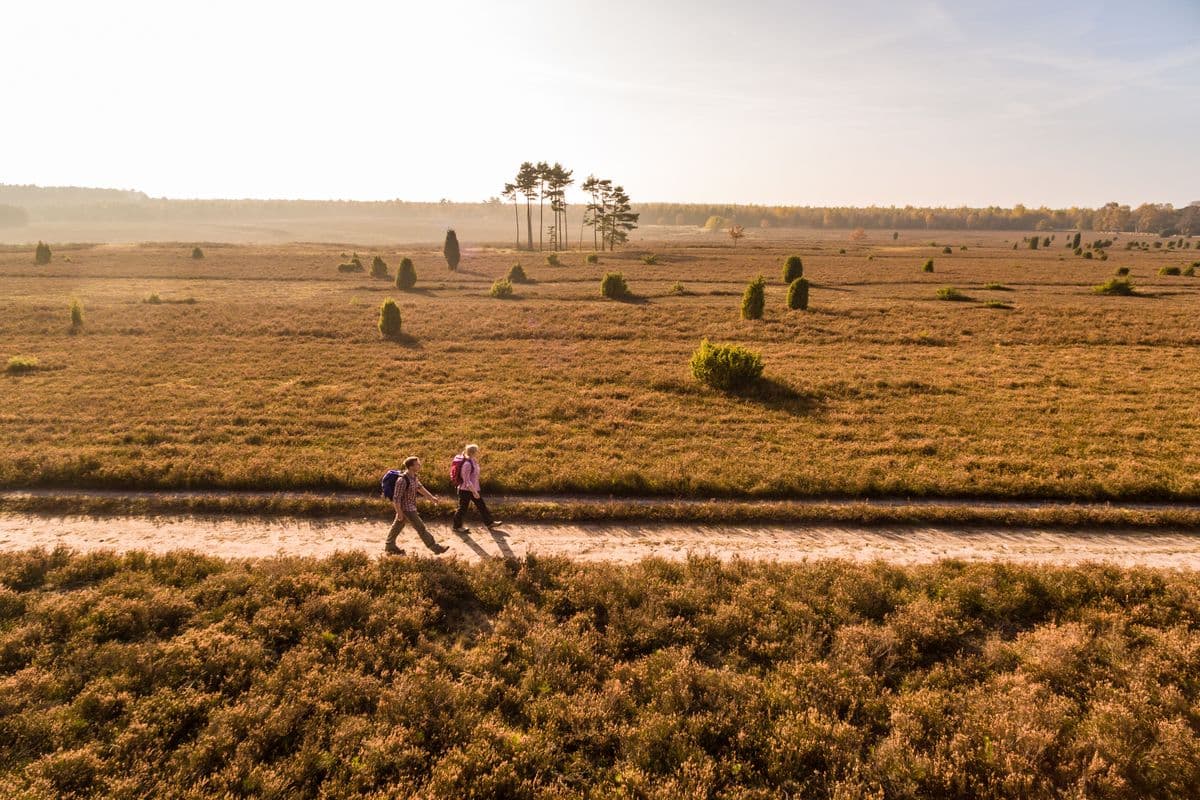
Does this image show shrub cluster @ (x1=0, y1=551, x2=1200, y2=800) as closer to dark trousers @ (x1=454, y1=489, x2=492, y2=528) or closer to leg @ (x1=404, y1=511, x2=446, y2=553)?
leg @ (x1=404, y1=511, x2=446, y2=553)

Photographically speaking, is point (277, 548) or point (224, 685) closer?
point (224, 685)

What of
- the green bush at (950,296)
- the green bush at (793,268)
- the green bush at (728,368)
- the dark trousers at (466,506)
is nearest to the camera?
the dark trousers at (466,506)

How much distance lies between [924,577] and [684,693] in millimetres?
5267

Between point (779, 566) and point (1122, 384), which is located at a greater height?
point (1122, 384)

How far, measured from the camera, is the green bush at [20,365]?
68.8 feet

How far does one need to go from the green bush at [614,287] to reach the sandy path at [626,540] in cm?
3103

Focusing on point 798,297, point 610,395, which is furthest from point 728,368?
point 798,297

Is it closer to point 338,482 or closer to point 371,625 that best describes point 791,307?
point 338,482

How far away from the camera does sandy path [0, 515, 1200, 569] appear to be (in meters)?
10.4

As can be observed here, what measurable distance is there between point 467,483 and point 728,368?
1197 centimetres

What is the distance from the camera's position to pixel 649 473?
13227 millimetres

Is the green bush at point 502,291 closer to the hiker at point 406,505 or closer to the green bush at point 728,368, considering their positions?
the green bush at point 728,368

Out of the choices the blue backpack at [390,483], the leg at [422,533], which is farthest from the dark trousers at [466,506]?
the blue backpack at [390,483]

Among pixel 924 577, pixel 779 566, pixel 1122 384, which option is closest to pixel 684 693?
pixel 779 566
